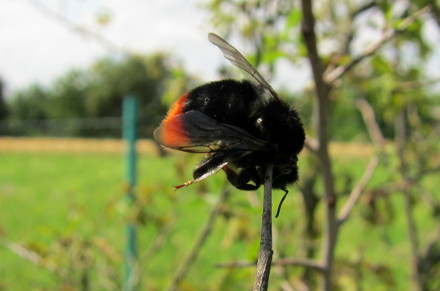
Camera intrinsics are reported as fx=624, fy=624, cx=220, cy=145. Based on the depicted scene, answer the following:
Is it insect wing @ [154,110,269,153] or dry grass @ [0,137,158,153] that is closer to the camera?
insect wing @ [154,110,269,153]

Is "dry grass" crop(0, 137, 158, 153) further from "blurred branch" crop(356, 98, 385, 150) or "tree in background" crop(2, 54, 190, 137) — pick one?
"blurred branch" crop(356, 98, 385, 150)

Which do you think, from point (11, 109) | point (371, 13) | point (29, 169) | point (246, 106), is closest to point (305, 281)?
Result: point (371, 13)

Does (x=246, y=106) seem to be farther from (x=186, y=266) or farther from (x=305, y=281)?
(x=305, y=281)

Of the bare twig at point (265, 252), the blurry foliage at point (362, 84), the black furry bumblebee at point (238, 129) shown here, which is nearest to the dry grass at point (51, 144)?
the blurry foliage at point (362, 84)

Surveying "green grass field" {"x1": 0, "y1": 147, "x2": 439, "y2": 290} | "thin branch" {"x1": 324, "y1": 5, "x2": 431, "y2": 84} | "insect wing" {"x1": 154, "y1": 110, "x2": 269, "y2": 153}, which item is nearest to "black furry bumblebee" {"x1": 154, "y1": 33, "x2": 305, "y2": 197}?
"insect wing" {"x1": 154, "y1": 110, "x2": 269, "y2": 153}

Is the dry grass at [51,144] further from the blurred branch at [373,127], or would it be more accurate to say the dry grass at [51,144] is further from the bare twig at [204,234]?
the bare twig at [204,234]

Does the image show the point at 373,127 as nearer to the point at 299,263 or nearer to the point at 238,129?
the point at 299,263
